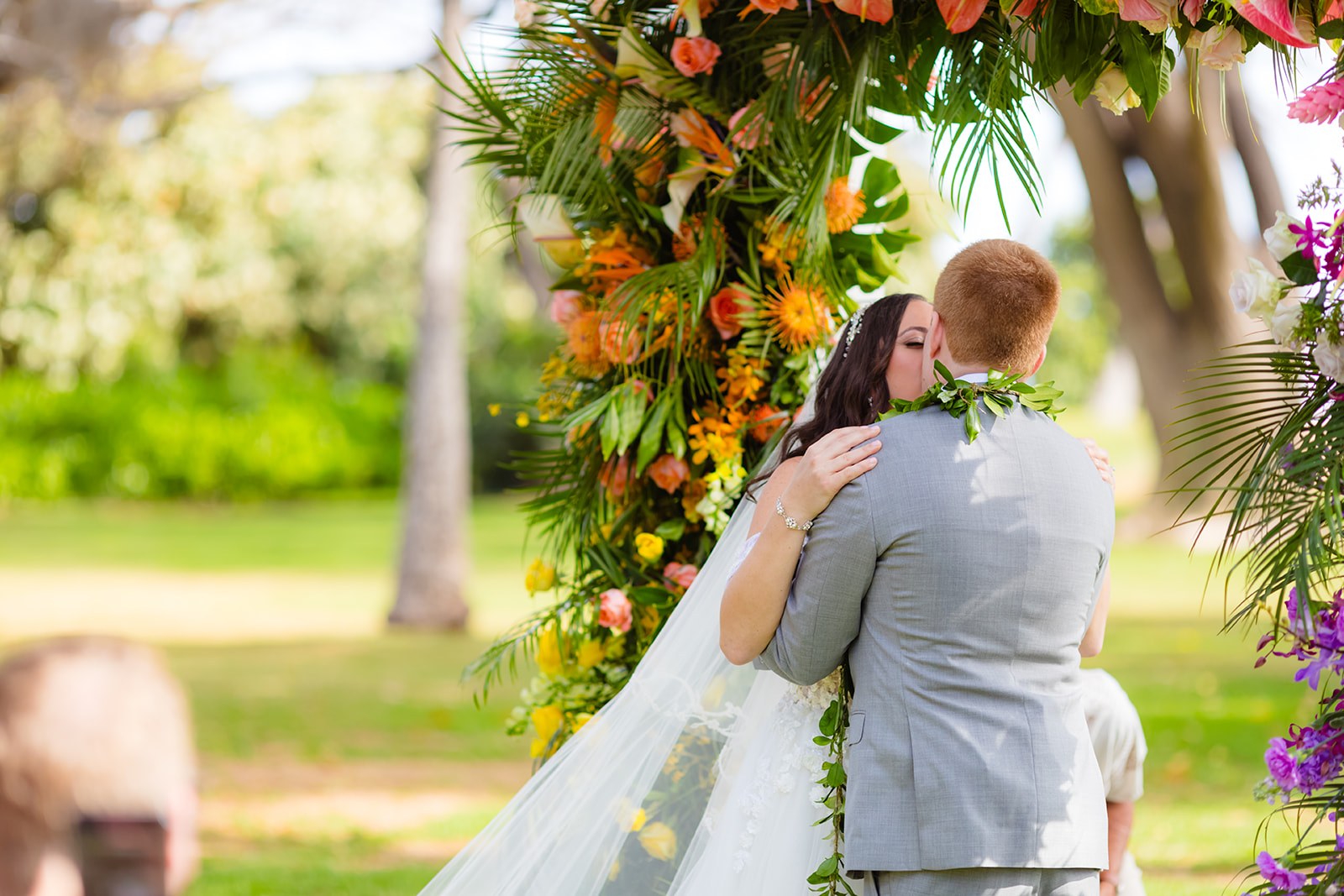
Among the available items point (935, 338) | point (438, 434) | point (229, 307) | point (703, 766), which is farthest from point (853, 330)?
point (229, 307)

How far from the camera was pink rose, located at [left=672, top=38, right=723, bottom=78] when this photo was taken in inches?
128

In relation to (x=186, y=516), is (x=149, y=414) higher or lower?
higher

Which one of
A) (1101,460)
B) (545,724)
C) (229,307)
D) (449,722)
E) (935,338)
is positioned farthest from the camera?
(229,307)

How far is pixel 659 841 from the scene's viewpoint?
297cm

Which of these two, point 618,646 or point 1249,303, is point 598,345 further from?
point 1249,303

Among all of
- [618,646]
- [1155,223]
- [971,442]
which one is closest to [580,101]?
[618,646]

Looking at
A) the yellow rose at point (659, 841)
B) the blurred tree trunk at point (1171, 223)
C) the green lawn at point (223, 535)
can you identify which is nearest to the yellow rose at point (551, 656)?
the yellow rose at point (659, 841)

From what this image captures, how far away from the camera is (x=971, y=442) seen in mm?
2207

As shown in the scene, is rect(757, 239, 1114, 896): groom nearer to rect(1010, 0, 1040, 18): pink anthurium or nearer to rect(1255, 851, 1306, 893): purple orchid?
rect(1255, 851, 1306, 893): purple orchid

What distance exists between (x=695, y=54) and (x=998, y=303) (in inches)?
55.9

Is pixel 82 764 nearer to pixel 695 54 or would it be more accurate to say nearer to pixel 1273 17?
pixel 1273 17

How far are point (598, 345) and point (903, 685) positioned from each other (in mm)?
1700

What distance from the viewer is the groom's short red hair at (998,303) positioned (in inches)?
87.8

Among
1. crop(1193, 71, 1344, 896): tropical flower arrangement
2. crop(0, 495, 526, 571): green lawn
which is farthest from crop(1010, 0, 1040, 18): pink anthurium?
crop(0, 495, 526, 571): green lawn
